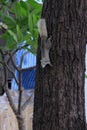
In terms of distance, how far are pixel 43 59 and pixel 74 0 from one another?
0.62ft

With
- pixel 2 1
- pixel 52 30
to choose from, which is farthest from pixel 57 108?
pixel 2 1

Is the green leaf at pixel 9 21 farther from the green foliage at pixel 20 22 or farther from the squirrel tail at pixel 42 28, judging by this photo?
the squirrel tail at pixel 42 28

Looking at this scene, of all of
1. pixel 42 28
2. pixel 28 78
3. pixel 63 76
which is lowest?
pixel 28 78

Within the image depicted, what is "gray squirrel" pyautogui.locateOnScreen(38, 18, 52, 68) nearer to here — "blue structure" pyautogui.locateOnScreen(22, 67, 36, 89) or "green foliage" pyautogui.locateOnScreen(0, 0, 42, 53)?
"green foliage" pyautogui.locateOnScreen(0, 0, 42, 53)

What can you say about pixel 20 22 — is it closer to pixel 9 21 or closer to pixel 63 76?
pixel 9 21

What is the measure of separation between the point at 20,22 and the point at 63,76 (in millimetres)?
353

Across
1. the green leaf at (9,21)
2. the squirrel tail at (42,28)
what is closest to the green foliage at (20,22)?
the green leaf at (9,21)

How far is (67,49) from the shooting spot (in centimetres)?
85

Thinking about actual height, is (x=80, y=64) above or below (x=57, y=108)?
above

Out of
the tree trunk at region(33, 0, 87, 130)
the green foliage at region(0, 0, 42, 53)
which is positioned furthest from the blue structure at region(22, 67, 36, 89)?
the tree trunk at region(33, 0, 87, 130)

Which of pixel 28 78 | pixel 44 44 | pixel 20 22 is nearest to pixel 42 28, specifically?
pixel 44 44

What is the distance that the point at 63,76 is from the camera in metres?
0.84

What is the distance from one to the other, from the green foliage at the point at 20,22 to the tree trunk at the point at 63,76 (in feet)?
0.62

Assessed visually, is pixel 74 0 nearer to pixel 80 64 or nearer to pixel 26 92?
pixel 80 64
